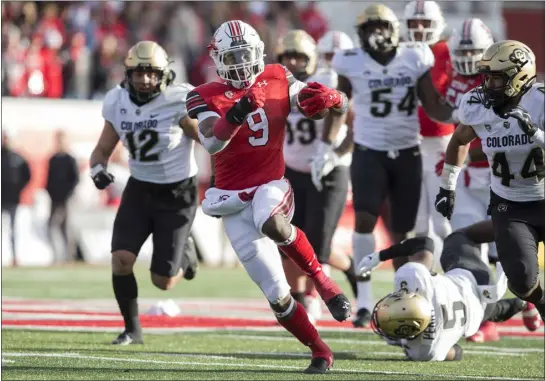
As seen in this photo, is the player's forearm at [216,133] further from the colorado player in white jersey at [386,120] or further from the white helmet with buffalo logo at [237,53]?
the colorado player in white jersey at [386,120]

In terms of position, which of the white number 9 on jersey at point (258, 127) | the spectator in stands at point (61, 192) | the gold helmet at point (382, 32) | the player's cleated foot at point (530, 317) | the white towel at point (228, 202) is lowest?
the spectator in stands at point (61, 192)

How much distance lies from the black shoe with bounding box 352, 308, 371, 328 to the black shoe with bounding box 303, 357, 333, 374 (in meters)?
2.51

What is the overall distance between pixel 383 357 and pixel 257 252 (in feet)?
3.96

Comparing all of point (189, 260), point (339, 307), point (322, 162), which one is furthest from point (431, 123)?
point (339, 307)

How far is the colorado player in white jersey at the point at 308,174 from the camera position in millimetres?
8883

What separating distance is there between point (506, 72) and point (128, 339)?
2793mm

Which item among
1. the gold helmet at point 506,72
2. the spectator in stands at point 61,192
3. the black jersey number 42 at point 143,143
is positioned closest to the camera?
the gold helmet at point 506,72

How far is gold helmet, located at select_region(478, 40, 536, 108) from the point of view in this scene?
6395mm

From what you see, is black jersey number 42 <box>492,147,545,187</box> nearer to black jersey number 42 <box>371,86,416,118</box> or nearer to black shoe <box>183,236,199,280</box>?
black jersey number 42 <box>371,86,416,118</box>

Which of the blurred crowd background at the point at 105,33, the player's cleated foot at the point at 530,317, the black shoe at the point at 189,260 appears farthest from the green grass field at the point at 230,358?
the blurred crowd background at the point at 105,33

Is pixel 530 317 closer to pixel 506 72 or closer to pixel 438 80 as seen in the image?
pixel 438 80

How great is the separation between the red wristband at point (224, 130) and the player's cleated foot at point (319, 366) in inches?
46.0

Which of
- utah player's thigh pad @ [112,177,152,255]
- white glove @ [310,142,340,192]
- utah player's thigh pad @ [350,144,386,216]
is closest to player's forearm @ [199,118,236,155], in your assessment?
utah player's thigh pad @ [112,177,152,255]

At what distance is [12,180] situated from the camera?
16125 mm
